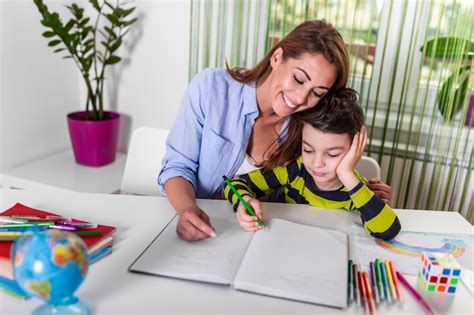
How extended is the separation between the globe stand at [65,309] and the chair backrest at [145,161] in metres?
0.75

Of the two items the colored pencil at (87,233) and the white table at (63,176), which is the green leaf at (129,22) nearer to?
the white table at (63,176)

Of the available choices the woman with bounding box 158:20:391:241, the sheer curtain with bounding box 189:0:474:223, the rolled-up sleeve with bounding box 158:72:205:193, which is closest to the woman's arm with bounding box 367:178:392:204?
the woman with bounding box 158:20:391:241

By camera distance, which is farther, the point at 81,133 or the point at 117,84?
the point at 117,84

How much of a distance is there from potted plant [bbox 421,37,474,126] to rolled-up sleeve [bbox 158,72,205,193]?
901 millimetres

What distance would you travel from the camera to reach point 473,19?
1.56 m

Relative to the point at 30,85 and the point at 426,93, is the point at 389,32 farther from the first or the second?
the point at 30,85

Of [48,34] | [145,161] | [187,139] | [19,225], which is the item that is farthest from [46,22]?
[19,225]

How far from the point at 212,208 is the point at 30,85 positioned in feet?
4.27

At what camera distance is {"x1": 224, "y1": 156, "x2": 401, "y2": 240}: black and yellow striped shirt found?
1.00m

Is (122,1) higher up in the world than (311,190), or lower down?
higher up

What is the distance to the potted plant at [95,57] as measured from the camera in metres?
1.94

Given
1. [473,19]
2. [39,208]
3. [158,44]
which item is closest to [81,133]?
[158,44]

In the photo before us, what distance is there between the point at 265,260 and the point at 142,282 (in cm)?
22

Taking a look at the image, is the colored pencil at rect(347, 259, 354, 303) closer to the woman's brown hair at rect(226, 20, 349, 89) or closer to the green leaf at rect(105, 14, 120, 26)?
the woman's brown hair at rect(226, 20, 349, 89)
